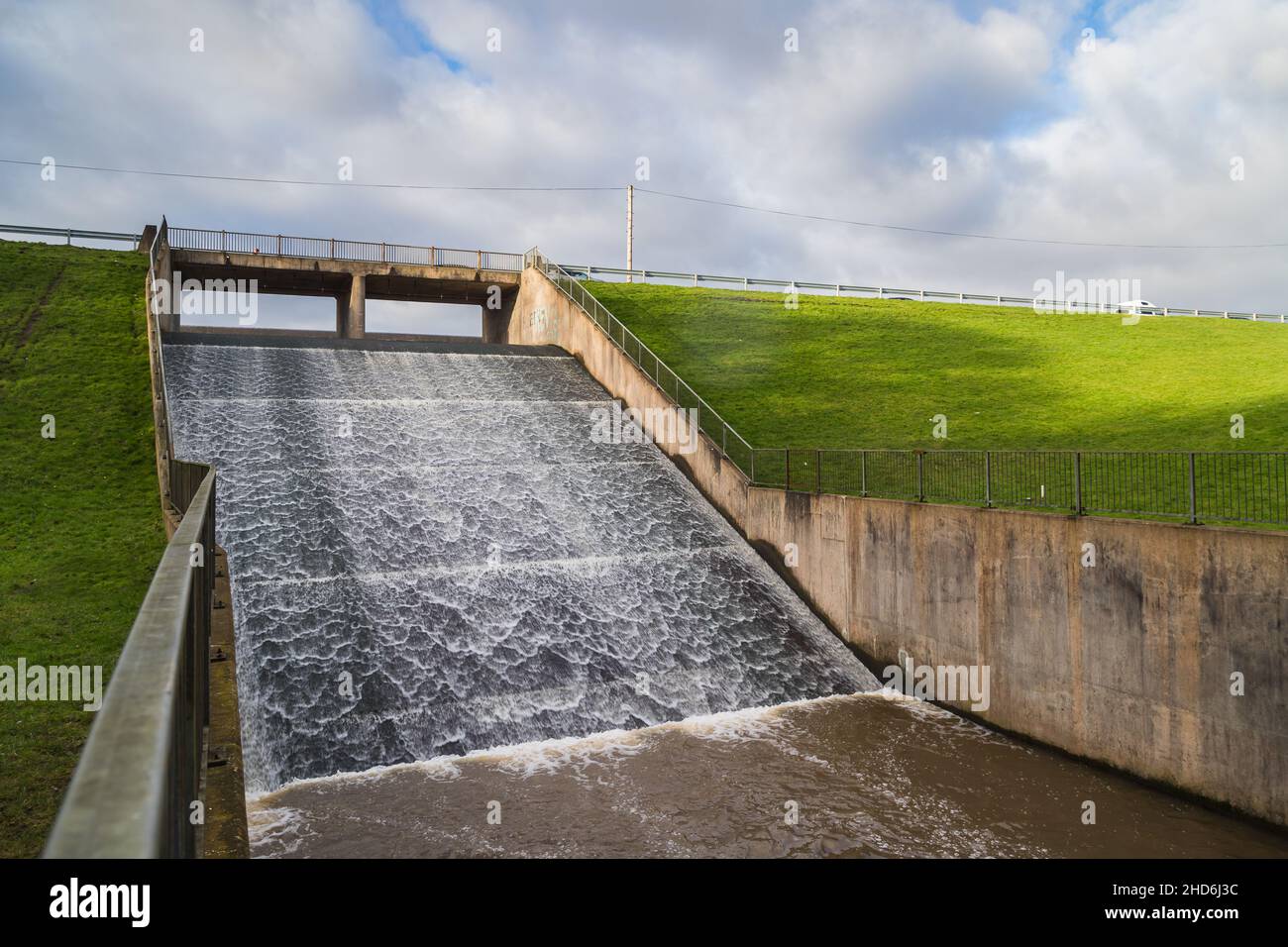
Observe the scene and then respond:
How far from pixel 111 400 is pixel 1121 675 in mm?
22164

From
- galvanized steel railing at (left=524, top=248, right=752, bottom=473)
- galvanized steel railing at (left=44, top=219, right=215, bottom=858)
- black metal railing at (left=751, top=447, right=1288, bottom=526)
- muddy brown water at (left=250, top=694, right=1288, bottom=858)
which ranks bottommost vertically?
muddy brown water at (left=250, top=694, right=1288, bottom=858)

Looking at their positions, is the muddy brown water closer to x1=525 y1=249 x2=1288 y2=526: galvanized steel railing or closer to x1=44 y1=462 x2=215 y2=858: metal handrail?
x1=525 y1=249 x2=1288 y2=526: galvanized steel railing

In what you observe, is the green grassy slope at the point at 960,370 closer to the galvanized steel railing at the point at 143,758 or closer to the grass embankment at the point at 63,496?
the grass embankment at the point at 63,496

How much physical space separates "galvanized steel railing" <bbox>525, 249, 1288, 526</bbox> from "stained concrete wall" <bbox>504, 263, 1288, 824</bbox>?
24.2 inches

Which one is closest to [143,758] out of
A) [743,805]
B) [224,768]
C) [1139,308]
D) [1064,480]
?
[224,768]

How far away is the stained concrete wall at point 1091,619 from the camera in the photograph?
29.6 feet

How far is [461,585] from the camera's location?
Result: 13953 millimetres

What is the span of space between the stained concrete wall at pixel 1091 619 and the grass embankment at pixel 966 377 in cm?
167

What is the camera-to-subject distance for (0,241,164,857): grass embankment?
26.1ft

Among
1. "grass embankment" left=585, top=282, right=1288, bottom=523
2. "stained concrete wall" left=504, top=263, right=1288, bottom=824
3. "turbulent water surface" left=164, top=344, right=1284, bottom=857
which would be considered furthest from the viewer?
"grass embankment" left=585, top=282, right=1288, bottom=523

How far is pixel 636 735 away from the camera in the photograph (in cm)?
1145

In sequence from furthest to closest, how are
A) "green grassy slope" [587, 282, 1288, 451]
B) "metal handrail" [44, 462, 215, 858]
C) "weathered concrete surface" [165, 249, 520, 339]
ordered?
"weathered concrete surface" [165, 249, 520, 339], "green grassy slope" [587, 282, 1288, 451], "metal handrail" [44, 462, 215, 858]

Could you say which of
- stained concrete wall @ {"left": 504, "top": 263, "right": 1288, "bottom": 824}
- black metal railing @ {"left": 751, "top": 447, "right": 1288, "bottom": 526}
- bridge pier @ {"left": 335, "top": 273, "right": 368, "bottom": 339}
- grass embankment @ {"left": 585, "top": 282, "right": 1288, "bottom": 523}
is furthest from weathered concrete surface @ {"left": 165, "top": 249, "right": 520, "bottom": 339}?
stained concrete wall @ {"left": 504, "top": 263, "right": 1288, "bottom": 824}
